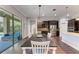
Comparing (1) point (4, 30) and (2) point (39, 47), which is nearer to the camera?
(2) point (39, 47)

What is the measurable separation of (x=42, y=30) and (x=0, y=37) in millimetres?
10805

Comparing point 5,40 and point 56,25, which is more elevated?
point 56,25

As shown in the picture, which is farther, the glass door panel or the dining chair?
the glass door panel

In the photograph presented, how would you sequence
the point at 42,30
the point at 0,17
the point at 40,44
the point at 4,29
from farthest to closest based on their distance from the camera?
the point at 42,30, the point at 4,29, the point at 0,17, the point at 40,44

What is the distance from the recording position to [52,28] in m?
16.2

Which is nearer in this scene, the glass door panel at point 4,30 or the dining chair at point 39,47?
the dining chair at point 39,47

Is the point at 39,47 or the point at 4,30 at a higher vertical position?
the point at 4,30
